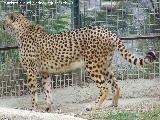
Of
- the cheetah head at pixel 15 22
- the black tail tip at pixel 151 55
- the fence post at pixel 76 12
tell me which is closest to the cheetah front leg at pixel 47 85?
the cheetah head at pixel 15 22

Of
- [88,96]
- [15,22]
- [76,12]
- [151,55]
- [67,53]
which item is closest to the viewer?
[151,55]

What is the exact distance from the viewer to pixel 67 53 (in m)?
8.92

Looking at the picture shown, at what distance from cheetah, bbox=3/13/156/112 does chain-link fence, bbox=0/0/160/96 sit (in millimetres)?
1027

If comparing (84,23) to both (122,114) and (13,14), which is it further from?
(122,114)

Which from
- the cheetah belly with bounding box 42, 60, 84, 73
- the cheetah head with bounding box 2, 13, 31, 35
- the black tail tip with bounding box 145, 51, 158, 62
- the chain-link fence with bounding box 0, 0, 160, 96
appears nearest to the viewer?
the black tail tip with bounding box 145, 51, 158, 62

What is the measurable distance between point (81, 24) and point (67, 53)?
5.02ft

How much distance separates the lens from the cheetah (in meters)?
8.69

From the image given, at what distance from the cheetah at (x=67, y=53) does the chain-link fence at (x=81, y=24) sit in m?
1.03

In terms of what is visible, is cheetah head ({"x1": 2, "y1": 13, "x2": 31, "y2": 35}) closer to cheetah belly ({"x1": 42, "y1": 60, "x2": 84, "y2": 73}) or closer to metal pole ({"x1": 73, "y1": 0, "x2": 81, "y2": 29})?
cheetah belly ({"x1": 42, "y1": 60, "x2": 84, "y2": 73})

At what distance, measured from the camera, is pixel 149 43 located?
34.2 feet

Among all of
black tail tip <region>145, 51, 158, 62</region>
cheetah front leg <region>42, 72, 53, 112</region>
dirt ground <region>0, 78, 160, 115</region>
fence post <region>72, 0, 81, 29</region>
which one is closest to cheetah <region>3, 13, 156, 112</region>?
cheetah front leg <region>42, 72, 53, 112</region>

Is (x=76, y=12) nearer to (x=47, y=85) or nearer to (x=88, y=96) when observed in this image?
(x=88, y=96)

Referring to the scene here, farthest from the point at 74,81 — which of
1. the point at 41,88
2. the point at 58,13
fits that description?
the point at 58,13

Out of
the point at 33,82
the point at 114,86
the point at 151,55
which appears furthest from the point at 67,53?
the point at 151,55
